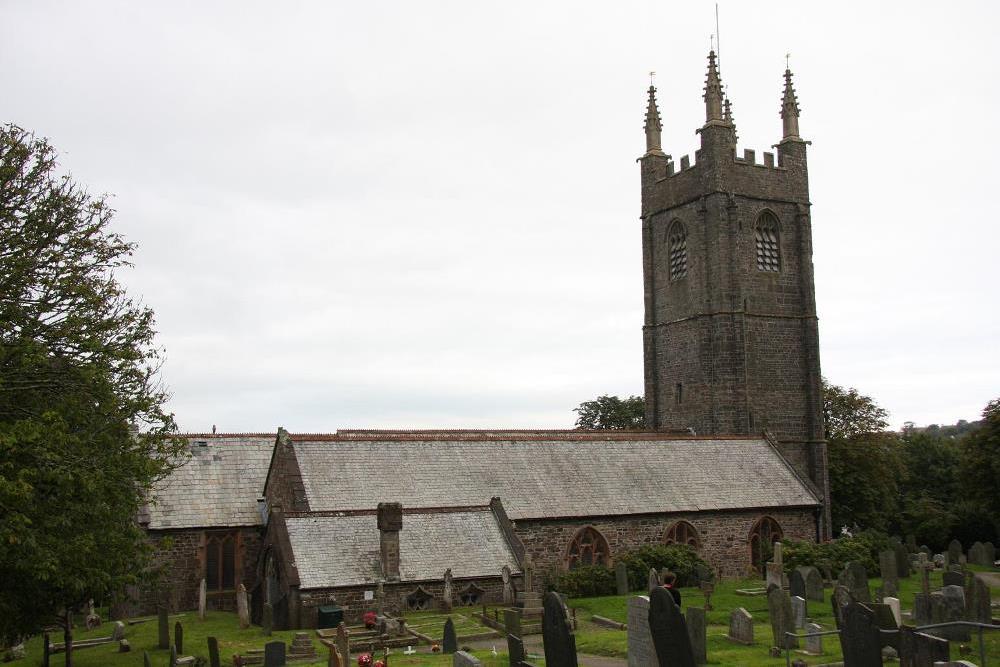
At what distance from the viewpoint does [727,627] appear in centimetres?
2230

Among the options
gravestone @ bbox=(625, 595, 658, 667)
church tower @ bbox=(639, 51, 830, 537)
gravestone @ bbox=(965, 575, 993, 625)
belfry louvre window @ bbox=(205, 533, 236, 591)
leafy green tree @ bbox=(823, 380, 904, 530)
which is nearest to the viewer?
gravestone @ bbox=(625, 595, 658, 667)

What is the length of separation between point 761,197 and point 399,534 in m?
24.7

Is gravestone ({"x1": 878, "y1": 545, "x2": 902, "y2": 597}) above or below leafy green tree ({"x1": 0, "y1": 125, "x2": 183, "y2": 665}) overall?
below

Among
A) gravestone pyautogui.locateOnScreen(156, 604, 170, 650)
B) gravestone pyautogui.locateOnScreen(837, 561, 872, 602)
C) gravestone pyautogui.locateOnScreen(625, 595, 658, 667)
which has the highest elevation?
gravestone pyautogui.locateOnScreen(625, 595, 658, 667)

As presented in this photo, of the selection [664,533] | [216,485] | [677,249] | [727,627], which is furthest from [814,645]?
[677,249]

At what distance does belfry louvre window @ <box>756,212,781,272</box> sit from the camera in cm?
4312

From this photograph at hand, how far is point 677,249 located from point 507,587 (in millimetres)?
22628

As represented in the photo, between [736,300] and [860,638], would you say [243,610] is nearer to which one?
[860,638]

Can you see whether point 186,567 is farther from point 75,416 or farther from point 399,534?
point 75,416

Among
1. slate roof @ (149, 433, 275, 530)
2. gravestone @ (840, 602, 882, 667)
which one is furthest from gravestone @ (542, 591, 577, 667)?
slate roof @ (149, 433, 275, 530)

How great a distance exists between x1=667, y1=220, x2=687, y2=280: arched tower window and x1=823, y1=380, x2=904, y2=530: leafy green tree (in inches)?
508

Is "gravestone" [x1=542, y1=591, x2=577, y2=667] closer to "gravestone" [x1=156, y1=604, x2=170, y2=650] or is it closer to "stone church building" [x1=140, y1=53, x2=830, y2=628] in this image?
"stone church building" [x1=140, y1=53, x2=830, y2=628]

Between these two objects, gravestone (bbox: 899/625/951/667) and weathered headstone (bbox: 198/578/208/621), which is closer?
gravestone (bbox: 899/625/951/667)

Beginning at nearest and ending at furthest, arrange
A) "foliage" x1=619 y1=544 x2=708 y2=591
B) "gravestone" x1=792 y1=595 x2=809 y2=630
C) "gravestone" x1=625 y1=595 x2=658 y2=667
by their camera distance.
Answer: "gravestone" x1=625 y1=595 x2=658 y2=667 → "gravestone" x1=792 y1=595 x2=809 y2=630 → "foliage" x1=619 y1=544 x2=708 y2=591
